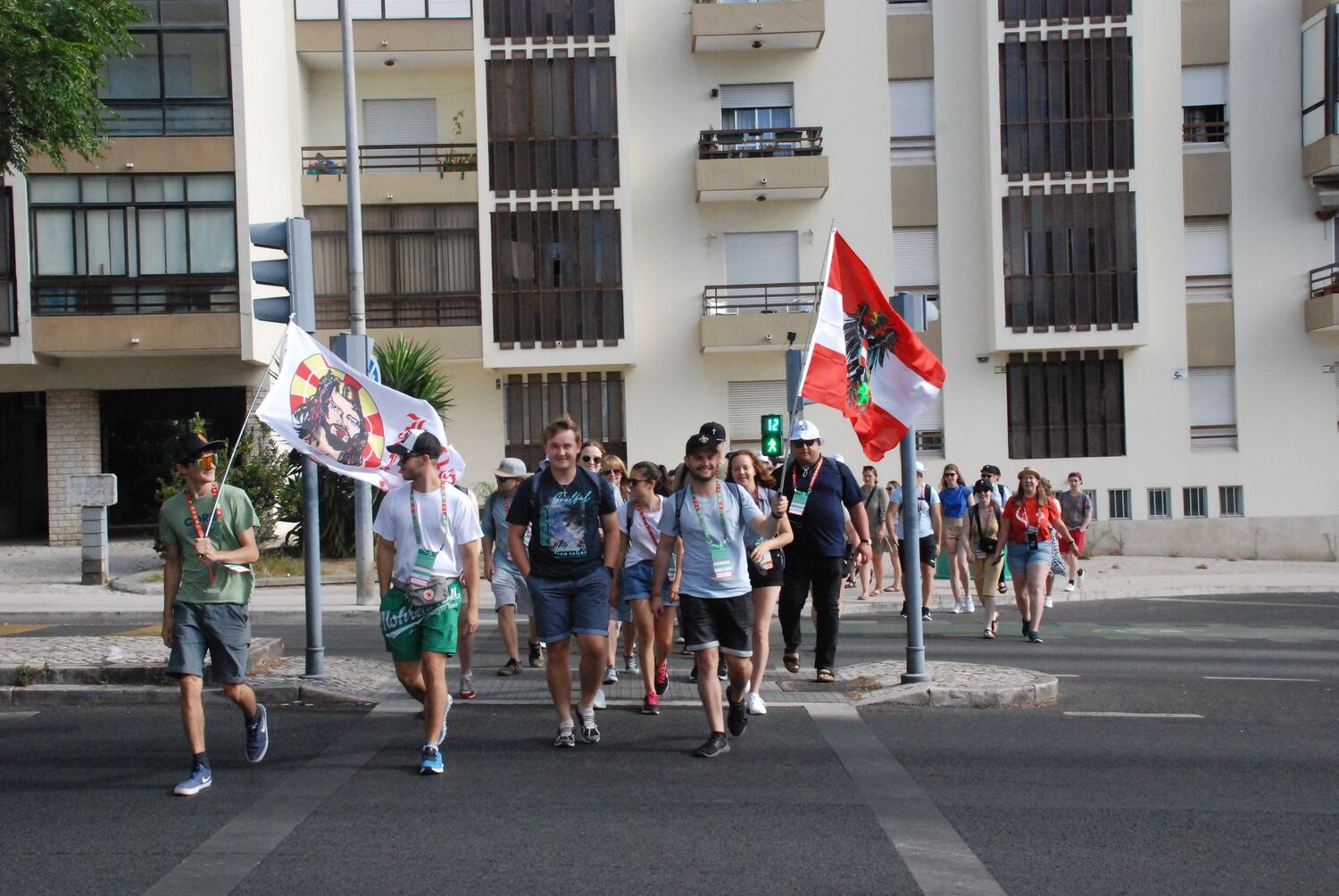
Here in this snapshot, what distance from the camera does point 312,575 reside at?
30.7 feet

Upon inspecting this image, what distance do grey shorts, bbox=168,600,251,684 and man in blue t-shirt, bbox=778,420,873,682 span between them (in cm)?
411

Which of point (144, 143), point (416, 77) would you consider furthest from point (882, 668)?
point (416, 77)

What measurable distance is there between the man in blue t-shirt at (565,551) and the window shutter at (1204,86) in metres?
23.2

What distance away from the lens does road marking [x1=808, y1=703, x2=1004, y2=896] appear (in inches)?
202

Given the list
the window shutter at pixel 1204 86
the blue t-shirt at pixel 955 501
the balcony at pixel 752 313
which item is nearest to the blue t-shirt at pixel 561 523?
the blue t-shirt at pixel 955 501

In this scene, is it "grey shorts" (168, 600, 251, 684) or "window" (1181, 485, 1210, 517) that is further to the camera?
"window" (1181, 485, 1210, 517)

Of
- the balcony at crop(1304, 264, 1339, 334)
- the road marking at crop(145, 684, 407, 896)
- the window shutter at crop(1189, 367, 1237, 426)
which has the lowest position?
the road marking at crop(145, 684, 407, 896)

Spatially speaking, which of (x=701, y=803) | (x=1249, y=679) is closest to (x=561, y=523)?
(x=701, y=803)

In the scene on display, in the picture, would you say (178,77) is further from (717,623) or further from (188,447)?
(717,623)

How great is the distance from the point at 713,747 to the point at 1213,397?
877 inches

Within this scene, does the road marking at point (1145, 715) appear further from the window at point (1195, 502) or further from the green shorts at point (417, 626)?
the window at point (1195, 502)

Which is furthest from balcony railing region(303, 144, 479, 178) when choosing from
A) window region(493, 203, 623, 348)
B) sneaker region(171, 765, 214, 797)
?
sneaker region(171, 765, 214, 797)

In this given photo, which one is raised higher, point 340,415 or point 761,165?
point 761,165

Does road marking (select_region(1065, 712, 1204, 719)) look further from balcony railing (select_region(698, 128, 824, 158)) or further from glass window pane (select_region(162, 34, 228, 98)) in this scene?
glass window pane (select_region(162, 34, 228, 98))
